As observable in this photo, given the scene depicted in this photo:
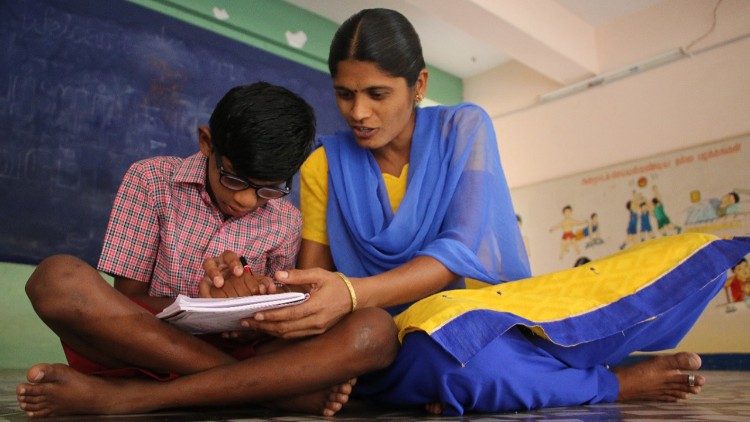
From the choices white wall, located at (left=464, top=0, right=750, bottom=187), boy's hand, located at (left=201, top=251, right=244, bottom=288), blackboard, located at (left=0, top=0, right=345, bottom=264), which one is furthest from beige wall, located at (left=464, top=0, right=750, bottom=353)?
boy's hand, located at (left=201, top=251, right=244, bottom=288)

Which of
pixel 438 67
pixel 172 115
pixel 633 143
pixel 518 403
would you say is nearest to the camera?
pixel 518 403

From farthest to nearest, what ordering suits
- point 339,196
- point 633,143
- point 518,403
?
point 633,143, point 339,196, point 518,403

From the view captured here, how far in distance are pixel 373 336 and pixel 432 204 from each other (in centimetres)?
53

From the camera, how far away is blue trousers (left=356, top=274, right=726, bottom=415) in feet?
4.06

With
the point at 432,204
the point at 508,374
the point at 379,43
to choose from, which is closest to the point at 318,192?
the point at 432,204

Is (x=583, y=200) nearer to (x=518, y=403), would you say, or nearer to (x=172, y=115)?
(x=172, y=115)

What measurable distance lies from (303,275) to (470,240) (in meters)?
0.51

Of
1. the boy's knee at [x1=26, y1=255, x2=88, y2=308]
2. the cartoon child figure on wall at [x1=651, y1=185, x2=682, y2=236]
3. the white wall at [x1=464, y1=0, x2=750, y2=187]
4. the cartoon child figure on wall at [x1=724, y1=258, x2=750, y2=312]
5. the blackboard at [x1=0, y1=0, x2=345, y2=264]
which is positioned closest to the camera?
the boy's knee at [x1=26, y1=255, x2=88, y2=308]

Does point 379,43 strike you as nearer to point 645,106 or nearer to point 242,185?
point 242,185

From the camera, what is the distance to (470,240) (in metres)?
1.54

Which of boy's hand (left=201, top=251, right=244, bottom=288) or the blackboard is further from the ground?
the blackboard

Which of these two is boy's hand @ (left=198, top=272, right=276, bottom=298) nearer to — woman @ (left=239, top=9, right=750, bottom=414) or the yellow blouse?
woman @ (left=239, top=9, right=750, bottom=414)

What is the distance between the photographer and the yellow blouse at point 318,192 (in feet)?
5.84

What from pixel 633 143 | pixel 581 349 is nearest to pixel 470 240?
pixel 581 349
